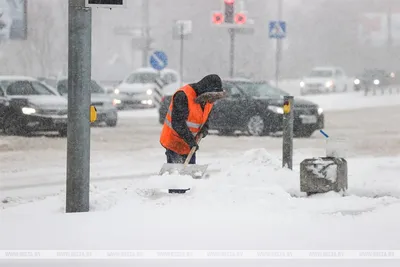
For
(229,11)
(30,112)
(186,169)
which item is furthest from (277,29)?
(186,169)

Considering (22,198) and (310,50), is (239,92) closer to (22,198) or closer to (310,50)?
(22,198)

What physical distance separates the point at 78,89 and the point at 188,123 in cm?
175

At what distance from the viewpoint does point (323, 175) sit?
30.6 ft

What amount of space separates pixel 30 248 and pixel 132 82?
83.5ft

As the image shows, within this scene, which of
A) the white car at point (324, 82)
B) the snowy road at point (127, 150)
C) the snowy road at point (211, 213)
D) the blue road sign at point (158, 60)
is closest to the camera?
the snowy road at point (211, 213)

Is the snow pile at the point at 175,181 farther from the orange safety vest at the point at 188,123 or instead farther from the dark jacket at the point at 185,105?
the orange safety vest at the point at 188,123

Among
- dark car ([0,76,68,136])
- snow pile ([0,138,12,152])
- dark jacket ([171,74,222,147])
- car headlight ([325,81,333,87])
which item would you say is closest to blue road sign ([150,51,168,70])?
dark car ([0,76,68,136])

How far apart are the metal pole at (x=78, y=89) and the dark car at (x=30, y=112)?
1153 cm

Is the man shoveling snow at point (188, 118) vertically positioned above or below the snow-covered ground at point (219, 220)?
above

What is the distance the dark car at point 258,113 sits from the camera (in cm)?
1916

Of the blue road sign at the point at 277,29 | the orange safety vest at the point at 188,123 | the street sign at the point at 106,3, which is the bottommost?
the orange safety vest at the point at 188,123

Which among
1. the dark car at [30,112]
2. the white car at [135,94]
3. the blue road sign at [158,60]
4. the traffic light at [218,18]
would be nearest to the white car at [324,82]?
the white car at [135,94]

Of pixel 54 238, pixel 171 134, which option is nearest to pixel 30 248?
pixel 54 238

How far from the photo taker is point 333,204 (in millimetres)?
8555
